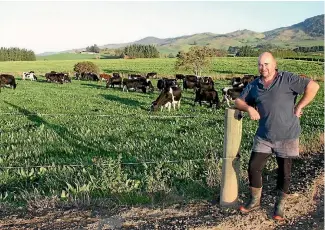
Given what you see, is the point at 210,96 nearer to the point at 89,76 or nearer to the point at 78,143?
the point at 78,143

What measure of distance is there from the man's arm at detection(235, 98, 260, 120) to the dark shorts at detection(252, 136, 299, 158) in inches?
12.4

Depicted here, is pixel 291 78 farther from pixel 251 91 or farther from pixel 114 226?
pixel 114 226

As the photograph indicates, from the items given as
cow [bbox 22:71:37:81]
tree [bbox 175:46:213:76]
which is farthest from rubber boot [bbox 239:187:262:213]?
cow [bbox 22:71:37:81]

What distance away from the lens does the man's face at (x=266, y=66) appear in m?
4.92

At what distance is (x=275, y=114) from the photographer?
4918 mm

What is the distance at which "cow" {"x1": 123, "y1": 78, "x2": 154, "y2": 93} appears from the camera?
32.0 m

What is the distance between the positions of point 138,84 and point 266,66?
91.2ft

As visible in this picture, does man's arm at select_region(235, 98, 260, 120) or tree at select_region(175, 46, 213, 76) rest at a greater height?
tree at select_region(175, 46, 213, 76)

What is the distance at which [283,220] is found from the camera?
4844 mm

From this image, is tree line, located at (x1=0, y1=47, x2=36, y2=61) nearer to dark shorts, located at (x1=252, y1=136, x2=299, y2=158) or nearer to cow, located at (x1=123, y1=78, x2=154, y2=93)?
cow, located at (x1=123, y1=78, x2=154, y2=93)

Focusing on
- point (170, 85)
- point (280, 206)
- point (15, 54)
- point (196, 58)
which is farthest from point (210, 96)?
point (15, 54)

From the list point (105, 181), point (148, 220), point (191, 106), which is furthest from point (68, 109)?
point (148, 220)

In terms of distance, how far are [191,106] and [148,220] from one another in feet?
55.6

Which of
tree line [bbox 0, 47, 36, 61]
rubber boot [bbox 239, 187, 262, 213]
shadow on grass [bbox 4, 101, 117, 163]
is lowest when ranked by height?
shadow on grass [bbox 4, 101, 117, 163]
